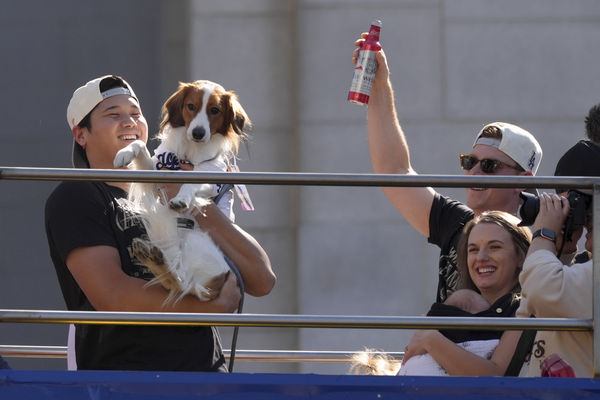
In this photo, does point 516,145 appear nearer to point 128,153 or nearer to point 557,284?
point 557,284

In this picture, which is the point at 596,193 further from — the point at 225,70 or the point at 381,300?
the point at 225,70

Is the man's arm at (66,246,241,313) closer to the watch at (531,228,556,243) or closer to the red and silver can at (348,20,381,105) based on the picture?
the red and silver can at (348,20,381,105)

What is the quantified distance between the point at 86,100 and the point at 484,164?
156cm

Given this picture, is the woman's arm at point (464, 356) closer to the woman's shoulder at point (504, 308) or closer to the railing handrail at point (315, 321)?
the woman's shoulder at point (504, 308)

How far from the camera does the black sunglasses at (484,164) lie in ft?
Answer: 13.9

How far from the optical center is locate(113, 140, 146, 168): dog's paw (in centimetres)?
369

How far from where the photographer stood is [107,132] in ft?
12.7

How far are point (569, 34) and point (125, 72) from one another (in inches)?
123

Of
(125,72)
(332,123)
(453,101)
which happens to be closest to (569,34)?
(453,101)

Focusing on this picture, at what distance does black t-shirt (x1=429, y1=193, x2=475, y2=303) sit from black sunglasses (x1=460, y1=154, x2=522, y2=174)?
18 cm

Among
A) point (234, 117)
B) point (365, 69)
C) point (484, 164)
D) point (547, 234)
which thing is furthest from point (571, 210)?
point (234, 117)

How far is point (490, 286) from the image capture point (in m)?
3.57

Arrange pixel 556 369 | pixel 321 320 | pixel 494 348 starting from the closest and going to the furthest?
pixel 321 320 < pixel 556 369 < pixel 494 348

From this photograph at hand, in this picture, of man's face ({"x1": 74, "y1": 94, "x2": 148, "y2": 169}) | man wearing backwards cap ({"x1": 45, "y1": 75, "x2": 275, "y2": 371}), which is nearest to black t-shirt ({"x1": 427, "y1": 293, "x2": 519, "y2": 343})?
man wearing backwards cap ({"x1": 45, "y1": 75, "x2": 275, "y2": 371})
